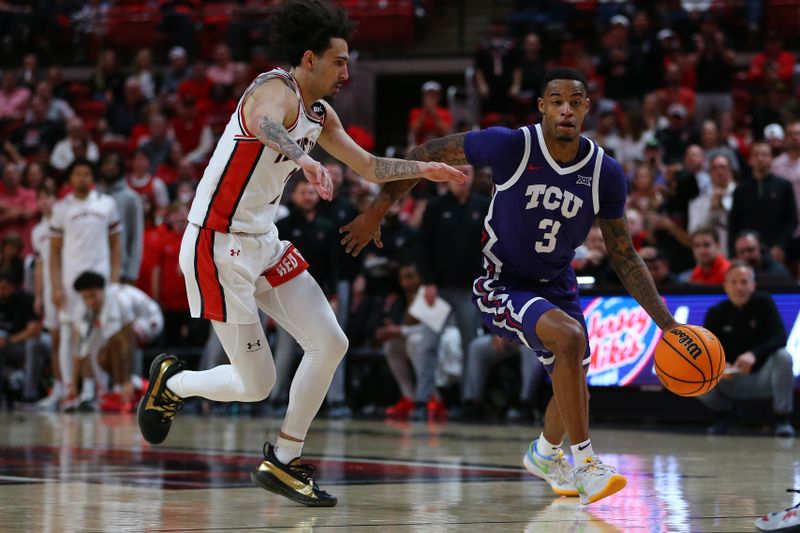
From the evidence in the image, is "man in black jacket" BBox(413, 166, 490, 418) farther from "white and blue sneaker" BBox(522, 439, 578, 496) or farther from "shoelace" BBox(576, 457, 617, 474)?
"shoelace" BBox(576, 457, 617, 474)

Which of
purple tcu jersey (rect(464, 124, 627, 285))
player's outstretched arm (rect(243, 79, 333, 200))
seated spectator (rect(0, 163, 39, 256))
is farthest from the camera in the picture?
seated spectator (rect(0, 163, 39, 256))

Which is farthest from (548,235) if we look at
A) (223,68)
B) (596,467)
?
(223,68)

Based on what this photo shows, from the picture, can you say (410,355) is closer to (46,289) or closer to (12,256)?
(46,289)

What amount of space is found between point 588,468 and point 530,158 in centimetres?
152

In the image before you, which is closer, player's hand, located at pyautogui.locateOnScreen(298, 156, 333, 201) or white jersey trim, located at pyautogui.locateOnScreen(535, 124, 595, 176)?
player's hand, located at pyautogui.locateOnScreen(298, 156, 333, 201)

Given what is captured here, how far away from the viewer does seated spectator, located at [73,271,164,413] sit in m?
14.4

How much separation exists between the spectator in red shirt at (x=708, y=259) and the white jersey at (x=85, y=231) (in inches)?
257

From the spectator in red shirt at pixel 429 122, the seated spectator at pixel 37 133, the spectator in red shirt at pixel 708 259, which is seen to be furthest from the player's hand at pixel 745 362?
the seated spectator at pixel 37 133

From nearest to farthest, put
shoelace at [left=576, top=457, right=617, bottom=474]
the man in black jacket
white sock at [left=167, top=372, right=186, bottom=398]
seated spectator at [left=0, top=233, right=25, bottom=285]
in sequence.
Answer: shoelace at [left=576, top=457, right=617, bottom=474] → white sock at [left=167, top=372, right=186, bottom=398] → the man in black jacket → seated spectator at [left=0, top=233, right=25, bottom=285]

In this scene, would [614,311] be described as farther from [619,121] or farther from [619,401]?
[619,121]

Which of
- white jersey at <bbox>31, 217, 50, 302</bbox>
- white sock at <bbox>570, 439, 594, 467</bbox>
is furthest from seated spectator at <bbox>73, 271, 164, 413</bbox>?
white sock at <bbox>570, 439, 594, 467</bbox>

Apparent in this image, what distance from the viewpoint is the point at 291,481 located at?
5883mm

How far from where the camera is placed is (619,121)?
16578 mm

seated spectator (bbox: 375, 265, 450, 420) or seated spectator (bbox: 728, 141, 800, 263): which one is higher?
seated spectator (bbox: 728, 141, 800, 263)
